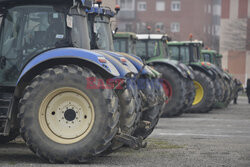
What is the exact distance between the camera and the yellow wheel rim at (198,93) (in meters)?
23.2

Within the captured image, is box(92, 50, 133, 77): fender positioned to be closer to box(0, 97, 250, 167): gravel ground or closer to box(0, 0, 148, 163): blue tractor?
box(0, 0, 148, 163): blue tractor

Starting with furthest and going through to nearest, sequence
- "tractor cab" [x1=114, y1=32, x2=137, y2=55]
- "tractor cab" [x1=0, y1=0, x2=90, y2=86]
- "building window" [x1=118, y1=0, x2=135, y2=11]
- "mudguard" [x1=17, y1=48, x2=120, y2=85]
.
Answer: "building window" [x1=118, y1=0, x2=135, y2=11], "tractor cab" [x1=114, y1=32, x2=137, y2=55], "tractor cab" [x1=0, y1=0, x2=90, y2=86], "mudguard" [x1=17, y1=48, x2=120, y2=85]

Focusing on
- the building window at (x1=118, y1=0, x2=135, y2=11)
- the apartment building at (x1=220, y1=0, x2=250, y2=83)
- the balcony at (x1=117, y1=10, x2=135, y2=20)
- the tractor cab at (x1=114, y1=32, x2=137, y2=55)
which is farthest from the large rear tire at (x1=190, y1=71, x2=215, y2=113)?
the building window at (x1=118, y1=0, x2=135, y2=11)

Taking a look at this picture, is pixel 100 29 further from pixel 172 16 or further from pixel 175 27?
pixel 172 16

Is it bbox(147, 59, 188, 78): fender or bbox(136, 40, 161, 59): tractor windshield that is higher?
bbox(136, 40, 161, 59): tractor windshield

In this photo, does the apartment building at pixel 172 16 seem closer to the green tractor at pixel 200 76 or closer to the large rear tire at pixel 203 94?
the green tractor at pixel 200 76

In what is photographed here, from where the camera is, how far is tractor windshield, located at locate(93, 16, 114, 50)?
13562mm

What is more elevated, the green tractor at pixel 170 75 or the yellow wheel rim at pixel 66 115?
the yellow wheel rim at pixel 66 115

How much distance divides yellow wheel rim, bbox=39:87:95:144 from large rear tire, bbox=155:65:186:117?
1122 centimetres

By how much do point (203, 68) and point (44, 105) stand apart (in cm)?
1552

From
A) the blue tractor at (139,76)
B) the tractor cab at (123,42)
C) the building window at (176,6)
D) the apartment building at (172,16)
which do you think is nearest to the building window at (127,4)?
the apartment building at (172,16)

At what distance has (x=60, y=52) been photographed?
351 inches

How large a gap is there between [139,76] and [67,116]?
3.11 m

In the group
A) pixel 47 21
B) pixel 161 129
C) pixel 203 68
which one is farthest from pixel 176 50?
pixel 47 21
